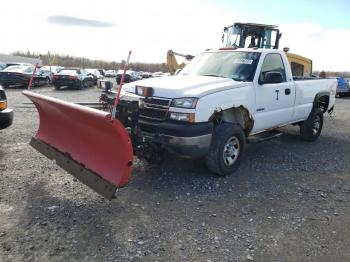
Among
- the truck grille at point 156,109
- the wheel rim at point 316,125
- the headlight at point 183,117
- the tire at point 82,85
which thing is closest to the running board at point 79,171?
the truck grille at point 156,109

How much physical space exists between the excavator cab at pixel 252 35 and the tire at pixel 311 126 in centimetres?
553

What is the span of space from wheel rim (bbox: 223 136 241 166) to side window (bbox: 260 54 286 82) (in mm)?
1293

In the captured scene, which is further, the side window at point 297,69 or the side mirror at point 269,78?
the side window at point 297,69

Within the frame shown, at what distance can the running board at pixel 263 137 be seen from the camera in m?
6.11

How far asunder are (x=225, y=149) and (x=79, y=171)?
223cm

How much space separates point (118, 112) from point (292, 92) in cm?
368

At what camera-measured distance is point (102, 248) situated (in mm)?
3365

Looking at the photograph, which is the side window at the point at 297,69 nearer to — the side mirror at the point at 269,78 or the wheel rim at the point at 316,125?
the wheel rim at the point at 316,125

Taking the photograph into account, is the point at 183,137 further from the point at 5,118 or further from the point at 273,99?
the point at 5,118

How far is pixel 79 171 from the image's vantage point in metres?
4.41

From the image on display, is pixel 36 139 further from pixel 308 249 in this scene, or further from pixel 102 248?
pixel 308 249

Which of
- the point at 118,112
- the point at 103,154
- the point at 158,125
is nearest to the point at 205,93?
the point at 158,125

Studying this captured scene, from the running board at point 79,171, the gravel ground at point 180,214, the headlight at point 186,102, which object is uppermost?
the headlight at point 186,102

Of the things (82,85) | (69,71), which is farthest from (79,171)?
(69,71)
